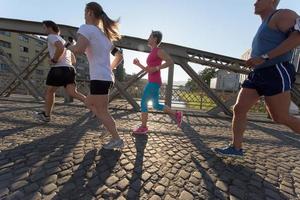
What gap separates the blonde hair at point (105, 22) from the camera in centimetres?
288

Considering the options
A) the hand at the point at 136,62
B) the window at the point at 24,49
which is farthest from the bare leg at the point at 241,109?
the window at the point at 24,49

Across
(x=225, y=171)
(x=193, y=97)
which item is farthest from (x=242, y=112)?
(x=193, y=97)

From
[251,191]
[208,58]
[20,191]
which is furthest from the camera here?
[208,58]

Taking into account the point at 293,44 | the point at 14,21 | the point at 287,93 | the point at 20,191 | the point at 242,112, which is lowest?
the point at 20,191

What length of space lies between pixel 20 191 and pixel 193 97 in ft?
34.6

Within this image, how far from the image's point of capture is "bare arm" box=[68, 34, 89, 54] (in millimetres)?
2625

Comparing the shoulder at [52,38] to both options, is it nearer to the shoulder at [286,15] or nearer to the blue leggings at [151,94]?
the blue leggings at [151,94]

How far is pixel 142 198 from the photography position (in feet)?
6.20

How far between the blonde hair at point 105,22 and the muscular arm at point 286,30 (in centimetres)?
190

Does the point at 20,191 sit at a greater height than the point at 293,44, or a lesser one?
lesser

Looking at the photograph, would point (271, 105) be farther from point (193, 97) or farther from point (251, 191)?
point (193, 97)

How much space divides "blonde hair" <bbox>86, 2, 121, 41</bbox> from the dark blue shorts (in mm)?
1880

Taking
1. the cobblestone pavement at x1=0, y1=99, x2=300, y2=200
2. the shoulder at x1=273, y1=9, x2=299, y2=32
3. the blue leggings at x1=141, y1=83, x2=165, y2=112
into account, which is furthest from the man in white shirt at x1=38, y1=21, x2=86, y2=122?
the shoulder at x1=273, y1=9, x2=299, y2=32

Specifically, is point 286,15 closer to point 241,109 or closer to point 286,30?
point 286,30
